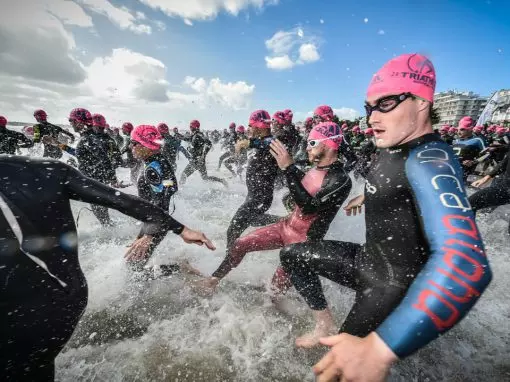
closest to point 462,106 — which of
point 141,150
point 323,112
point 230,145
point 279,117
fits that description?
point 230,145

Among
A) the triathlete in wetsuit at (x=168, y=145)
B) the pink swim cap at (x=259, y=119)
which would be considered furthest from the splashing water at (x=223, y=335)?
the triathlete in wetsuit at (x=168, y=145)

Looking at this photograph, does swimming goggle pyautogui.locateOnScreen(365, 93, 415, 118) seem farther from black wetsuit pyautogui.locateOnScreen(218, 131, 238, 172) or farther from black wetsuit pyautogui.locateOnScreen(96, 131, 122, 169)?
black wetsuit pyautogui.locateOnScreen(218, 131, 238, 172)

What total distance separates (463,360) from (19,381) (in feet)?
11.2

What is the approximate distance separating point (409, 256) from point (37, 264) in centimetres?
201

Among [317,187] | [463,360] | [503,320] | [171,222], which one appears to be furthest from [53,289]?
[503,320]

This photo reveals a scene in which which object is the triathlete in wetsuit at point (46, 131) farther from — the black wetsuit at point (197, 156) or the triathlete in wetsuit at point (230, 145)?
the triathlete in wetsuit at point (230, 145)

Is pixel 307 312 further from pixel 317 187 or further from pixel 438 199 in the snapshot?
pixel 438 199

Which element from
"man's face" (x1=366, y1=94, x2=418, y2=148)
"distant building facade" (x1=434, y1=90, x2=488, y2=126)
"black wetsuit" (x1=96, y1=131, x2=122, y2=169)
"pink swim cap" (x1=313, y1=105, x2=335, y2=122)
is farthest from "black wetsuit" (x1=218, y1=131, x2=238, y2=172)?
"distant building facade" (x1=434, y1=90, x2=488, y2=126)

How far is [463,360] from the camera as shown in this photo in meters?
2.49

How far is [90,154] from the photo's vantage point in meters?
5.93

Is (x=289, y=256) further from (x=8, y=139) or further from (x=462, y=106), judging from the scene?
(x=462, y=106)

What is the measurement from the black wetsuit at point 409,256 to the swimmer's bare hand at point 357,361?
0.13ft

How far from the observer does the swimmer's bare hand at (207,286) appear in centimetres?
335

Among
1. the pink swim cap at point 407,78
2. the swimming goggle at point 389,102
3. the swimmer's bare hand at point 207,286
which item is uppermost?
the pink swim cap at point 407,78
